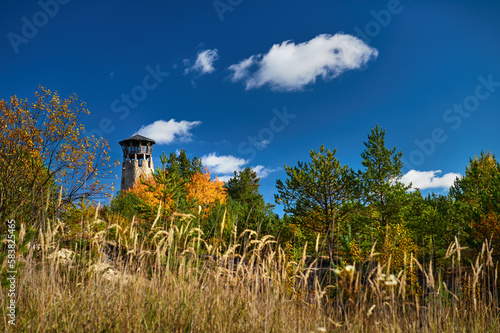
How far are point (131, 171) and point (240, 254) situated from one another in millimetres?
47258

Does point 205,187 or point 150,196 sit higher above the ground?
point 205,187

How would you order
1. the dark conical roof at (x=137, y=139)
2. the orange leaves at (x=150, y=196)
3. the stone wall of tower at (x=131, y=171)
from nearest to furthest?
1. the orange leaves at (x=150, y=196)
2. the stone wall of tower at (x=131, y=171)
3. the dark conical roof at (x=137, y=139)

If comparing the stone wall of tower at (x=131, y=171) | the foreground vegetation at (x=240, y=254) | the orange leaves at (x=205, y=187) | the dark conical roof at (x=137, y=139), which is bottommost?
the foreground vegetation at (x=240, y=254)

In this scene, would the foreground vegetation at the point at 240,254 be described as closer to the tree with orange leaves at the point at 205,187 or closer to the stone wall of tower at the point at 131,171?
the tree with orange leaves at the point at 205,187

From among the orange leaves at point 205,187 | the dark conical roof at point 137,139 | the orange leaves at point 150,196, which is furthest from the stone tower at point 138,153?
the orange leaves at point 150,196

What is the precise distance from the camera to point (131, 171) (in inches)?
1957

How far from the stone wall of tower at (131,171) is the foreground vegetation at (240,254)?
752 inches

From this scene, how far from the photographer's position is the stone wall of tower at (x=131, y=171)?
4903 centimetres

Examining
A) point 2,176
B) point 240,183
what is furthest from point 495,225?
point 240,183

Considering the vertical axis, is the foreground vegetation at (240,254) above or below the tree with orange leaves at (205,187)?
below

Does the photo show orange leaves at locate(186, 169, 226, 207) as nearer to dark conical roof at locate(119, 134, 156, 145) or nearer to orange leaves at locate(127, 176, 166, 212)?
orange leaves at locate(127, 176, 166, 212)

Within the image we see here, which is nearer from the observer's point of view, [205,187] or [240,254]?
[240,254]

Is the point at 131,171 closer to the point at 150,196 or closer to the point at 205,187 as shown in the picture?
the point at 205,187

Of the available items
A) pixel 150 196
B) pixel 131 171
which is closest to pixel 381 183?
pixel 150 196
